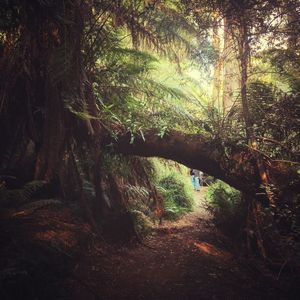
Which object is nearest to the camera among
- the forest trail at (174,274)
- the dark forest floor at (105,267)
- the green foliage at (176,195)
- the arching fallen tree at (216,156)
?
the dark forest floor at (105,267)

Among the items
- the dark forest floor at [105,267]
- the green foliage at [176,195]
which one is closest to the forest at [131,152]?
the dark forest floor at [105,267]

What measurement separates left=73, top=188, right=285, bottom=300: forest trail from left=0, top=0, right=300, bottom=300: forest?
1.0 inches

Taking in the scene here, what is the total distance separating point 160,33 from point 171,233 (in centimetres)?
452

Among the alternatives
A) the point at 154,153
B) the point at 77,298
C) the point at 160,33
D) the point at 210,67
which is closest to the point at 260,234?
the point at 154,153

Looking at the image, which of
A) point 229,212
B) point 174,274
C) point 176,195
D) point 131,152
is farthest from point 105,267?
point 176,195

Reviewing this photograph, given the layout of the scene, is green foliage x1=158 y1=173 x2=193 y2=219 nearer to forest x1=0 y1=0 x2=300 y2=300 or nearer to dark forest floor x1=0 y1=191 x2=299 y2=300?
forest x1=0 y1=0 x2=300 y2=300

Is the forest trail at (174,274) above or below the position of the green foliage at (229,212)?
below

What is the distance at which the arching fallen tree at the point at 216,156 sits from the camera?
4957 millimetres

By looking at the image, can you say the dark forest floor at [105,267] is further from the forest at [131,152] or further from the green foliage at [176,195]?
the green foliage at [176,195]

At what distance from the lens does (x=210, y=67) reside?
6836 millimetres

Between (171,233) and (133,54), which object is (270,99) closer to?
(133,54)

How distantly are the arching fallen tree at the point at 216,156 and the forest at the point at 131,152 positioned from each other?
2 centimetres

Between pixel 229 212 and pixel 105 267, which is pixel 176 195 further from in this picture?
pixel 105 267

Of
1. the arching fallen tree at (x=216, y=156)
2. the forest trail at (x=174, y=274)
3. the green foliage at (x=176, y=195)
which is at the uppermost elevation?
the arching fallen tree at (x=216, y=156)
